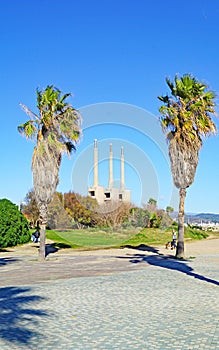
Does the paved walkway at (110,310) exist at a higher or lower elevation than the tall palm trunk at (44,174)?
lower

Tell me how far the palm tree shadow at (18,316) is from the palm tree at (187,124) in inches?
463

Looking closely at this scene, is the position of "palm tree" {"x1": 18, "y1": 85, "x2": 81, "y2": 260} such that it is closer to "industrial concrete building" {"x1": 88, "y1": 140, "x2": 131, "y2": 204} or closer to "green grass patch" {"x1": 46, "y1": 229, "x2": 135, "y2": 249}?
"green grass patch" {"x1": 46, "y1": 229, "x2": 135, "y2": 249}

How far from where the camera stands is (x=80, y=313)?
9602 millimetres

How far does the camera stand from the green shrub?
32.8 meters

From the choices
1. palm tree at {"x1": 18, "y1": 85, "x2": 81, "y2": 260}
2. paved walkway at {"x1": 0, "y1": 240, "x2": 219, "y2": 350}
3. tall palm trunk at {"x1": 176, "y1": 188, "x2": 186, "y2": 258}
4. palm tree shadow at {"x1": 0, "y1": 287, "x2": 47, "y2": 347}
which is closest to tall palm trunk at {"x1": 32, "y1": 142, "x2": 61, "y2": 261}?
palm tree at {"x1": 18, "y1": 85, "x2": 81, "y2": 260}

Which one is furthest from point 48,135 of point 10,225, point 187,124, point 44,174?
point 10,225

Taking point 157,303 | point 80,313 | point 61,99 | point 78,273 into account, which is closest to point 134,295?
point 157,303

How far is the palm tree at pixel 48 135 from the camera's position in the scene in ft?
72.8

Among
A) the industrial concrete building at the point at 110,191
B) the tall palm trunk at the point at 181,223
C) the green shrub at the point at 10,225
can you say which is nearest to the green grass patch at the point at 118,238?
the green shrub at the point at 10,225

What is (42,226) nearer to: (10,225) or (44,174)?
(44,174)

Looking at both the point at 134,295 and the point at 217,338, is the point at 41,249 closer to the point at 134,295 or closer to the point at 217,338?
the point at 134,295

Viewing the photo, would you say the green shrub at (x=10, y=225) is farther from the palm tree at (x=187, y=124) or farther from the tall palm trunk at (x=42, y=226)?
the palm tree at (x=187, y=124)

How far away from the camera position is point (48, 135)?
22.4 metres

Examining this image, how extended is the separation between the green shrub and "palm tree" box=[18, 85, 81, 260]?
10839mm
